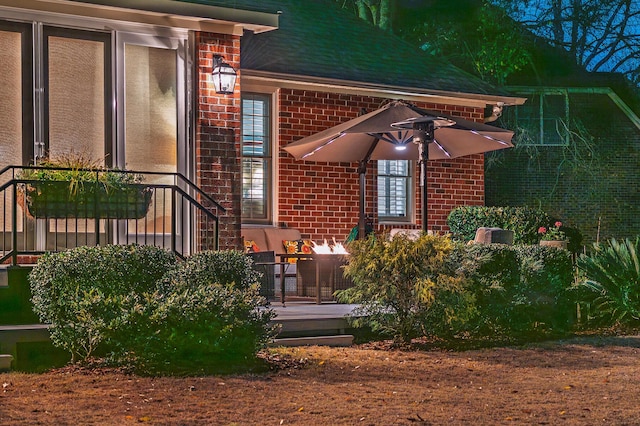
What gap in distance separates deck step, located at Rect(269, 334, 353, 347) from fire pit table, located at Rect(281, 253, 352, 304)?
1386 mm

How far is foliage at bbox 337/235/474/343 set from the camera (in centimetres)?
952

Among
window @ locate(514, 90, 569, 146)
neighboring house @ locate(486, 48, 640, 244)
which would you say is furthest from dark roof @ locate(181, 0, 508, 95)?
window @ locate(514, 90, 569, 146)

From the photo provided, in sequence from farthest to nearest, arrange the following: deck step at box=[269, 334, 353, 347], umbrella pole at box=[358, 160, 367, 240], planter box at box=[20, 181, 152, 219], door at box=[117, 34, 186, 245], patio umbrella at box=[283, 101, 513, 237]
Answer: umbrella pole at box=[358, 160, 367, 240] < patio umbrella at box=[283, 101, 513, 237] < door at box=[117, 34, 186, 245] < planter box at box=[20, 181, 152, 219] < deck step at box=[269, 334, 353, 347]

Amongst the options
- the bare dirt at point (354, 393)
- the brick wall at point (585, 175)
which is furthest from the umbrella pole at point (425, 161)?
the brick wall at point (585, 175)

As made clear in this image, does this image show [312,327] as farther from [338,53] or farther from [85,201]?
[338,53]

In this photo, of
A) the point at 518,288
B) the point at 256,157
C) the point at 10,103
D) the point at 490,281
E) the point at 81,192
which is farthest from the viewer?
the point at 256,157

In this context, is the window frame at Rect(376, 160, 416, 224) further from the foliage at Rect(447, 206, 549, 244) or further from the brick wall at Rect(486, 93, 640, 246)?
the brick wall at Rect(486, 93, 640, 246)

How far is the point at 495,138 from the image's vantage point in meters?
13.0

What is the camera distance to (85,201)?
32.6 feet

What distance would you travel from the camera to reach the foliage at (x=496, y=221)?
16.5m

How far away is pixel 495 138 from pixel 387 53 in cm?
465

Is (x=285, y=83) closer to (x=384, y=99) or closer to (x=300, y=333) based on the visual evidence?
(x=384, y=99)

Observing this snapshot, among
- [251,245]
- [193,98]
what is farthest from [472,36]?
[193,98]

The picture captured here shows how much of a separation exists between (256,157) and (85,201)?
5.12 metres
